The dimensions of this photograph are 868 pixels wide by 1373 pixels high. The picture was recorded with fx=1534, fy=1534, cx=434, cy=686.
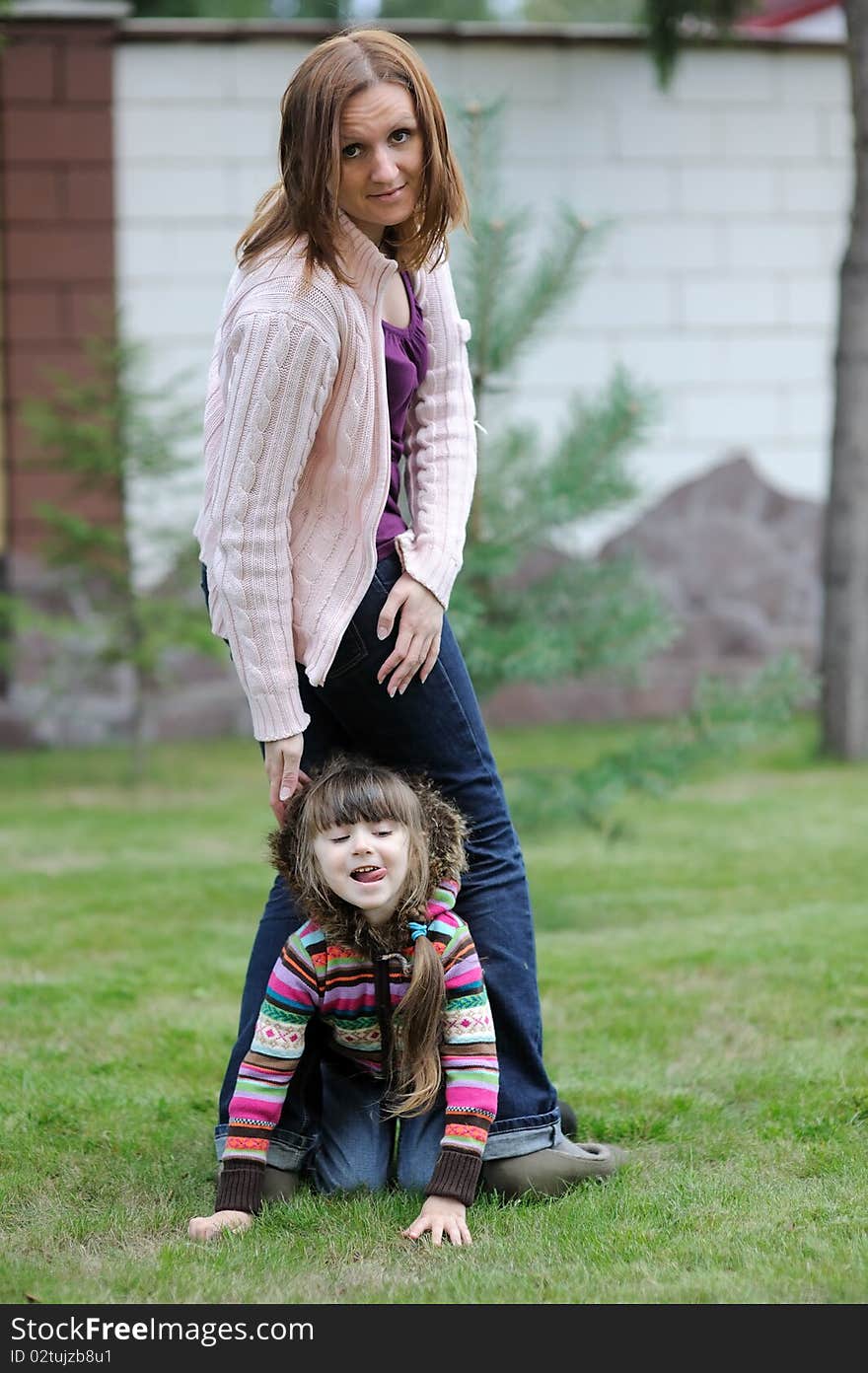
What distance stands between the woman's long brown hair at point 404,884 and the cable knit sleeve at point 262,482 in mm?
A: 126

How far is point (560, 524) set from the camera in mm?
4055

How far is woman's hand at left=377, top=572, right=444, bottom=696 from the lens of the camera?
207 centimetres

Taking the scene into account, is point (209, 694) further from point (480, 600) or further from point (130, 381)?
point (480, 600)

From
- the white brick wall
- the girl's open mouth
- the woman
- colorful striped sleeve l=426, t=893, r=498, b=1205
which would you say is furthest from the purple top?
the white brick wall

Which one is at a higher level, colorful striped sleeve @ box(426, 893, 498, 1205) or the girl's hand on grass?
colorful striped sleeve @ box(426, 893, 498, 1205)

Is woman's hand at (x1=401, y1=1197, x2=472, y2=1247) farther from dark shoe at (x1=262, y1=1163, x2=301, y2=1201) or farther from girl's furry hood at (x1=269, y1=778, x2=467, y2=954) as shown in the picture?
girl's furry hood at (x1=269, y1=778, x2=467, y2=954)

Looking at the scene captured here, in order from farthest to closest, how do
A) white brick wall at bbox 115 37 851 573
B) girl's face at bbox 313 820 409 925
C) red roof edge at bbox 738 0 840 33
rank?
red roof edge at bbox 738 0 840 33, white brick wall at bbox 115 37 851 573, girl's face at bbox 313 820 409 925

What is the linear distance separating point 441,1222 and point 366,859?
0.49 metres

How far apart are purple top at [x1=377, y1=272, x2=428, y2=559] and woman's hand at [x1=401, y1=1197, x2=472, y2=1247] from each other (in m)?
0.87

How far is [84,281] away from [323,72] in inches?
233

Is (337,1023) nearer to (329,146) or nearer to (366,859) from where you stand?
(366,859)

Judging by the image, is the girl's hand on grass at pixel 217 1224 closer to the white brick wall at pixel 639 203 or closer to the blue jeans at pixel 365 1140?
the blue jeans at pixel 365 1140

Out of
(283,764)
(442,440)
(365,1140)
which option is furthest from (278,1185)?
(442,440)

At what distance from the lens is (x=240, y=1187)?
2117mm
